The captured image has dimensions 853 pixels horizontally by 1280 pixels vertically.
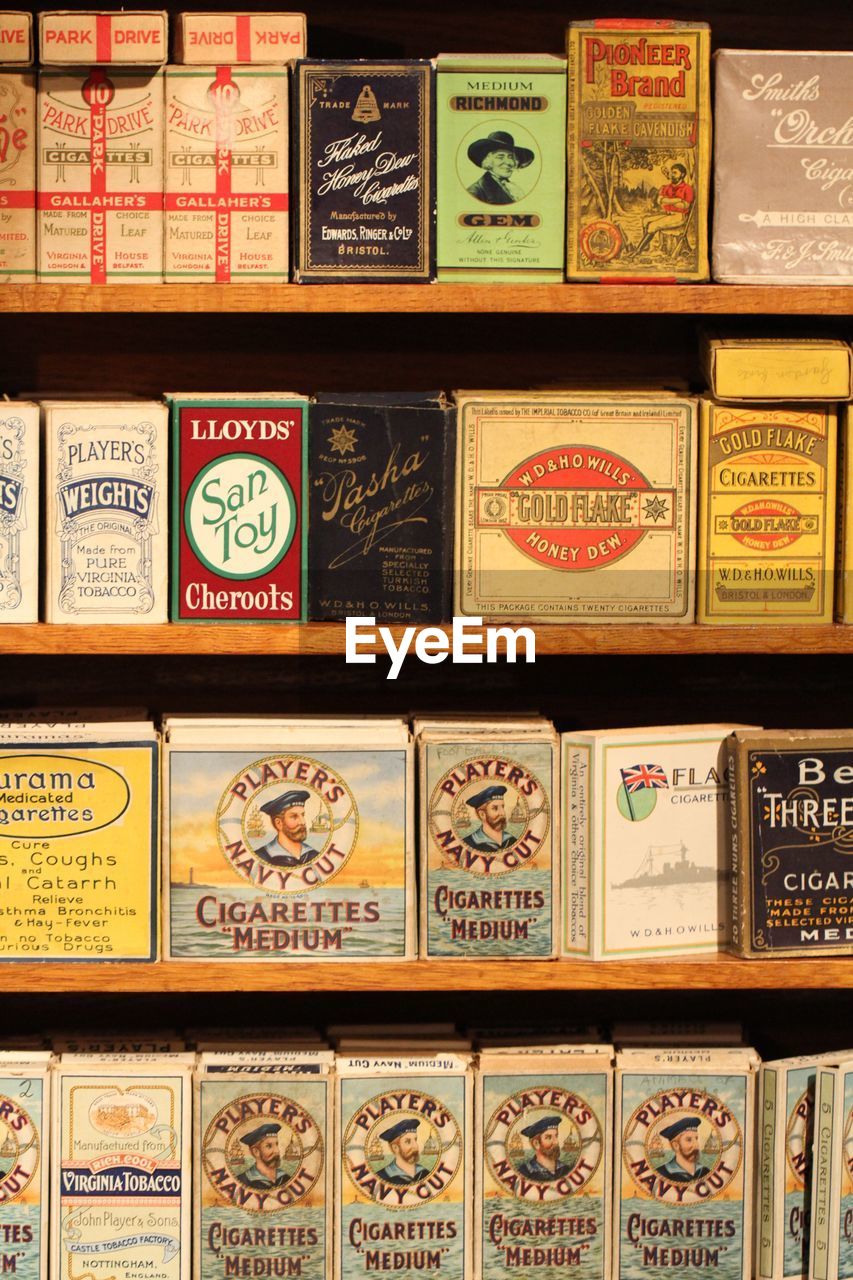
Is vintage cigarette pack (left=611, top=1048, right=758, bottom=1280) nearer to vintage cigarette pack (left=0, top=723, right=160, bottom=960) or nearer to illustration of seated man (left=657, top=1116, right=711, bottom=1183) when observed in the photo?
illustration of seated man (left=657, top=1116, right=711, bottom=1183)

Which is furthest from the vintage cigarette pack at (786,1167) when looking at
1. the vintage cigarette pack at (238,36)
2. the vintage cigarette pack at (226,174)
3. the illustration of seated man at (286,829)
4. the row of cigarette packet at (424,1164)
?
the vintage cigarette pack at (238,36)

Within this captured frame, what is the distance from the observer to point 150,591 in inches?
70.9

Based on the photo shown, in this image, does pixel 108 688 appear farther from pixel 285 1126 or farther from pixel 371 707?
pixel 285 1126

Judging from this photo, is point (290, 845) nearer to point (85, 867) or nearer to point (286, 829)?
point (286, 829)

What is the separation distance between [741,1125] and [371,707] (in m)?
0.78

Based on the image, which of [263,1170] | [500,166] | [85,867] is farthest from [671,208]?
[263,1170]

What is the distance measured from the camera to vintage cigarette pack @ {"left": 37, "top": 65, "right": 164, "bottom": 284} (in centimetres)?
176

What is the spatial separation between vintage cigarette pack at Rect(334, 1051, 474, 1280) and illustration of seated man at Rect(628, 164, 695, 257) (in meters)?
1.09

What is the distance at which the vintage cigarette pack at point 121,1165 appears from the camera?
181 centimetres

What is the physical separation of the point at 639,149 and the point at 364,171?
1.15 ft

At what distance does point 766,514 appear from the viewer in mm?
1830

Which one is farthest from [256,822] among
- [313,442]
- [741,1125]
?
[741,1125]

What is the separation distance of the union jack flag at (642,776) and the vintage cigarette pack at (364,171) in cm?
68

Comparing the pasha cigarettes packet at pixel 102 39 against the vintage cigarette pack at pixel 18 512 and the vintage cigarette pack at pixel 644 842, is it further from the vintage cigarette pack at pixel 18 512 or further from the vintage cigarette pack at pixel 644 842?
the vintage cigarette pack at pixel 644 842
